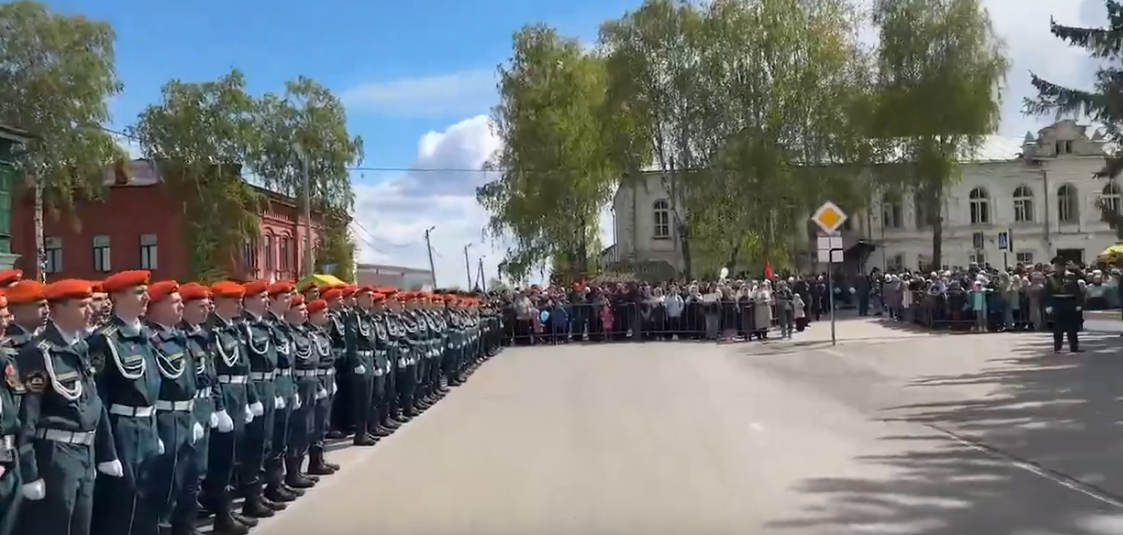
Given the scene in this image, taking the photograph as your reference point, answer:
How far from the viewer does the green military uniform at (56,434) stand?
19.5ft

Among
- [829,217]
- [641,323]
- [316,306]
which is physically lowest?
[641,323]

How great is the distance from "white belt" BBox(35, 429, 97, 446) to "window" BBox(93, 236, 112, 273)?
2395 inches

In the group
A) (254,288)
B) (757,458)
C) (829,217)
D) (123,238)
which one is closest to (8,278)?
(254,288)

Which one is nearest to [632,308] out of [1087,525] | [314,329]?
[314,329]

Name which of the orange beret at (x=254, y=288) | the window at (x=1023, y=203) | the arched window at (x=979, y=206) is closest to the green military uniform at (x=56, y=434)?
the orange beret at (x=254, y=288)

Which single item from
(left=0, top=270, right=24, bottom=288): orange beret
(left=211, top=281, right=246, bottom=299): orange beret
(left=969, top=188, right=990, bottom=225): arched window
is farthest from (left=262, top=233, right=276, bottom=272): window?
(left=0, top=270, right=24, bottom=288): orange beret

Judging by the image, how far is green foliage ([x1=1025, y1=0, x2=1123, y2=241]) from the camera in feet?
82.6

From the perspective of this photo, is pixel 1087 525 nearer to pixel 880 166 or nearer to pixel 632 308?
pixel 632 308

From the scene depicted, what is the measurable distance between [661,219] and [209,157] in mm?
27545

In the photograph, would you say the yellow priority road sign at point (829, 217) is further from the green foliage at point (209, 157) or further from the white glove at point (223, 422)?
the green foliage at point (209, 157)

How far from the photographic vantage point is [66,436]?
6.15m

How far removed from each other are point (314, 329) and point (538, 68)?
43846 mm

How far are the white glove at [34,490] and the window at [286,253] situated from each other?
67.2 meters

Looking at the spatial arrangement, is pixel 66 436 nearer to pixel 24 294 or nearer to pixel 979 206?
pixel 24 294
